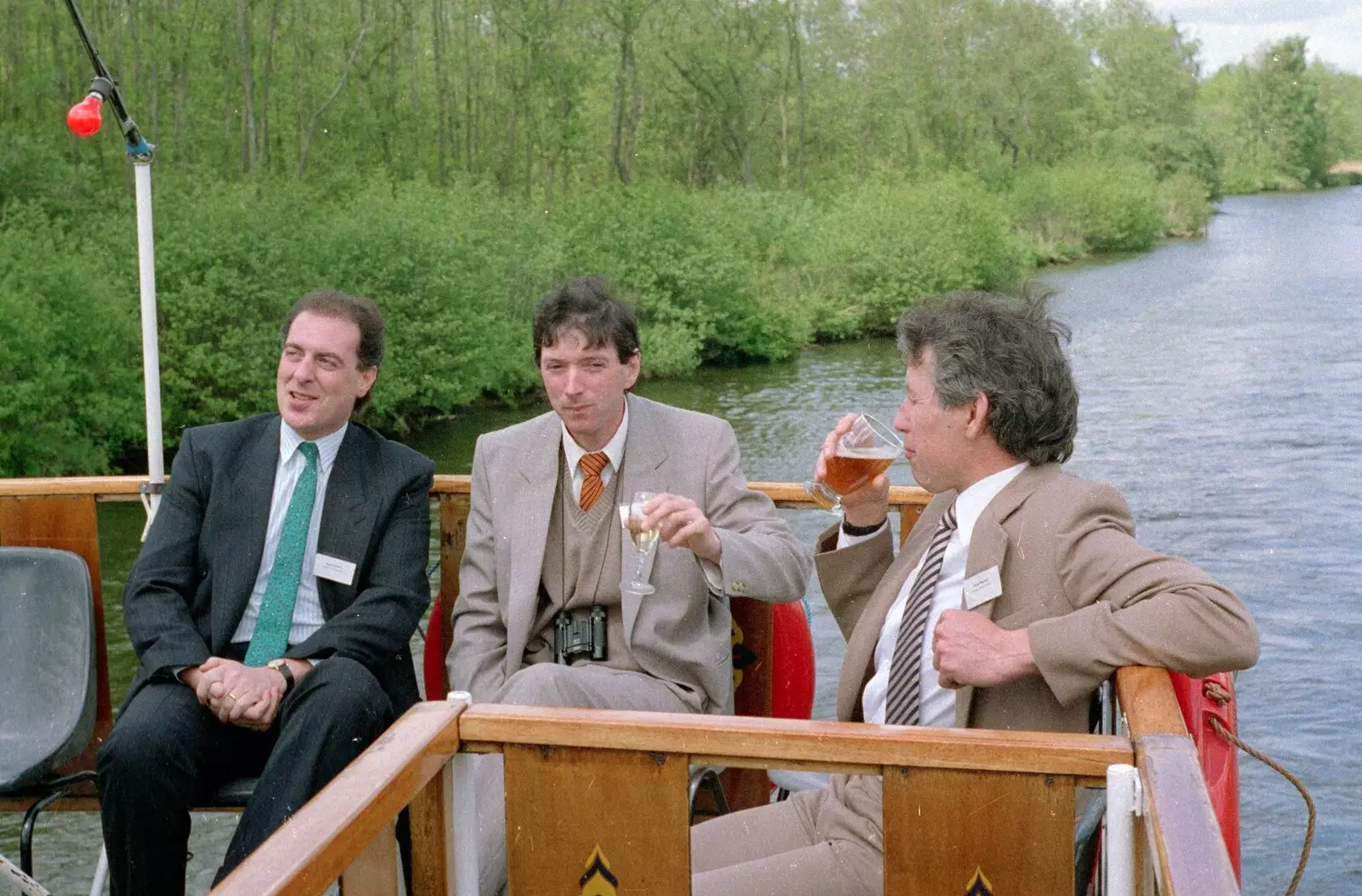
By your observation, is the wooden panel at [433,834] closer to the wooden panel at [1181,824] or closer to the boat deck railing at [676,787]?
the boat deck railing at [676,787]

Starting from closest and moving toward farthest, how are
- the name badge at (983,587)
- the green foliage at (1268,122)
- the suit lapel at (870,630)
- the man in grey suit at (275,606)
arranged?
the name badge at (983,587) → the suit lapel at (870,630) → the man in grey suit at (275,606) → the green foliage at (1268,122)

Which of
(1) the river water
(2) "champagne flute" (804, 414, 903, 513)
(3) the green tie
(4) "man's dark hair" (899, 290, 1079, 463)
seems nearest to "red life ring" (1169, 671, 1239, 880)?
(4) "man's dark hair" (899, 290, 1079, 463)

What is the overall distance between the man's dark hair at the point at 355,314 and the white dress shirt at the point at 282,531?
6.9 inches

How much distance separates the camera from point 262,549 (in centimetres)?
338

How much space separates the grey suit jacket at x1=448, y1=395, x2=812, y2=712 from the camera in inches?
126

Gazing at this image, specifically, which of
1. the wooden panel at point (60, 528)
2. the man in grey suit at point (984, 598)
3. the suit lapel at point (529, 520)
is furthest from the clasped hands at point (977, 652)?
the wooden panel at point (60, 528)

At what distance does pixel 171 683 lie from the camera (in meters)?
3.21

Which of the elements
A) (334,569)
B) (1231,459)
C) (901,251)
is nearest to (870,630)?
(334,569)

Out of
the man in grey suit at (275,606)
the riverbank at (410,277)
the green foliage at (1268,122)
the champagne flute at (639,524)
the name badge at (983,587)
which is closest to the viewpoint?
the name badge at (983,587)

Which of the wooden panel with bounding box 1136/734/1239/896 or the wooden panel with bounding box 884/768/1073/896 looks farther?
the wooden panel with bounding box 884/768/1073/896

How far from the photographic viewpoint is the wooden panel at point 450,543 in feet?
12.0

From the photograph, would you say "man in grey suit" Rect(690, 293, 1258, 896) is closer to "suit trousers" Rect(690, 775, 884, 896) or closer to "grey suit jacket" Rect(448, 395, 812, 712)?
"suit trousers" Rect(690, 775, 884, 896)

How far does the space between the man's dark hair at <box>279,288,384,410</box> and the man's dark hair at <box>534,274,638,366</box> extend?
1.37ft

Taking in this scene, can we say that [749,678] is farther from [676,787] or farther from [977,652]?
[676,787]
